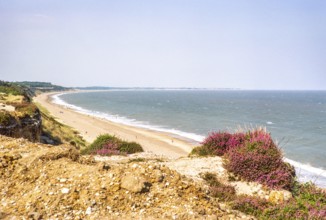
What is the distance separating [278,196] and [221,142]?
6638 mm

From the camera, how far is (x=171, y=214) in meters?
6.99

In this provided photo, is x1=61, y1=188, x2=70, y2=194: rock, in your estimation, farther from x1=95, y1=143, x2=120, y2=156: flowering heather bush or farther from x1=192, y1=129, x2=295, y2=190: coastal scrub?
x1=95, y1=143, x2=120, y2=156: flowering heather bush

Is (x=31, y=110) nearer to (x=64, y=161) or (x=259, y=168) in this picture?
(x=64, y=161)

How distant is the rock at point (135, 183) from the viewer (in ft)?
25.2

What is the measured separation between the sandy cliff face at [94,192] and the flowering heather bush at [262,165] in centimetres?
361

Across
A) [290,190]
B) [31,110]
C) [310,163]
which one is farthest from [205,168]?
[310,163]

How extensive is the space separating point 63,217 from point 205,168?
7.55 metres

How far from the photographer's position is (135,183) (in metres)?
7.79

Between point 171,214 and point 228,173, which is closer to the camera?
point 171,214

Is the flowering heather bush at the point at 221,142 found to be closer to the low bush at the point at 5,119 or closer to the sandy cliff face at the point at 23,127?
the sandy cliff face at the point at 23,127

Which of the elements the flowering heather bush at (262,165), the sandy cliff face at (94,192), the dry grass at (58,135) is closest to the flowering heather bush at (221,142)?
the flowering heather bush at (262,165)

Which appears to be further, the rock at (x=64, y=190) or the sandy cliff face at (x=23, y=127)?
the sandy cliff face at (x=23, y=127)

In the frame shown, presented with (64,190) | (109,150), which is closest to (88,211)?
(64,190)

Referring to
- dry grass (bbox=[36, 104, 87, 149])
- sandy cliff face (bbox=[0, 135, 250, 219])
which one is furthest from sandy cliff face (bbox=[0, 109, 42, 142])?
sandy cliff face (bbox=[0, 135, 250, 219])
